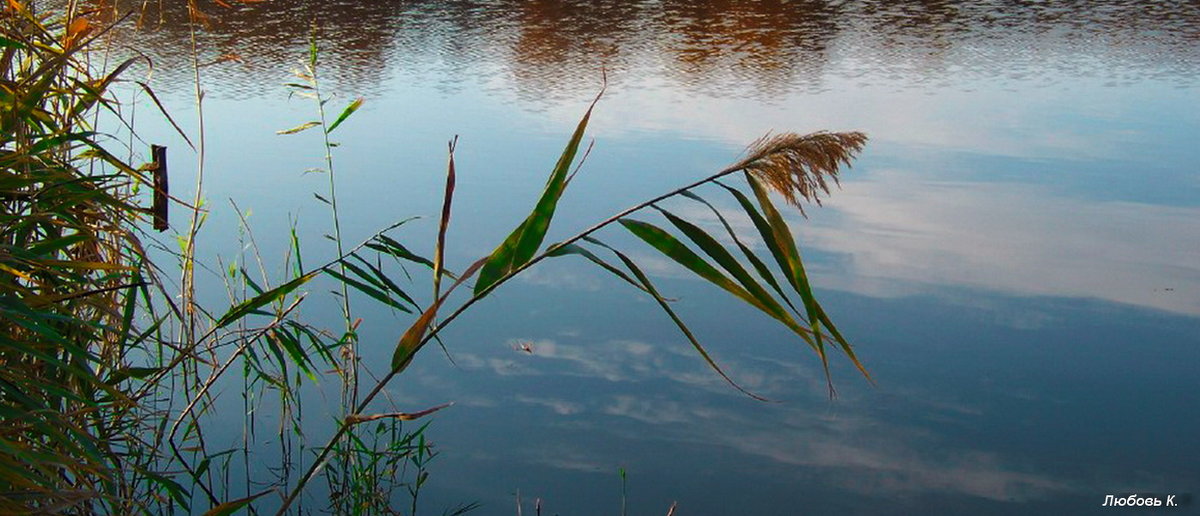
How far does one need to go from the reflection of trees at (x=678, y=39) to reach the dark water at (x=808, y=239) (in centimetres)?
3

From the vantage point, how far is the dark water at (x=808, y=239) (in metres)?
2.33

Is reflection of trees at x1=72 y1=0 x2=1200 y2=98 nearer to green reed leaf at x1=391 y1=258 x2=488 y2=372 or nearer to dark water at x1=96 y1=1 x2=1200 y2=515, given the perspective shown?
dark water at x1=96 y1=1 x2=1200 y2=515

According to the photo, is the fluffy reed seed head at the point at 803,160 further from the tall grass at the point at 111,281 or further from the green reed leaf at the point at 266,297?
the green reed leaf at the point at 266,297

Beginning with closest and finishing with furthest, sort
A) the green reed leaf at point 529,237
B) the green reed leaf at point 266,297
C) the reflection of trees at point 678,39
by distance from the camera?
1. the green reed leaf at point 529,237
2. the green reed leaf at point 266,297
3. the reflection of trees at point 678,39

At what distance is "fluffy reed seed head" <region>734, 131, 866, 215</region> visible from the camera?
106cm

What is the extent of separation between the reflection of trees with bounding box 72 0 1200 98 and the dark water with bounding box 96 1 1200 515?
1.3 inches

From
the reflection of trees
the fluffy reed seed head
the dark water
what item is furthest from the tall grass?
the reflection of trees

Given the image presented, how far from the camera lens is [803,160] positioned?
107cm

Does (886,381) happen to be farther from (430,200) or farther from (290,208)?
(290,208)

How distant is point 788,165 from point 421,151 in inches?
130

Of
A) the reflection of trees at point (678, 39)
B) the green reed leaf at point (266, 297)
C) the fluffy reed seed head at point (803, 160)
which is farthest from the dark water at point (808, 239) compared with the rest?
the fluffy reed seed head at point (803, 160)

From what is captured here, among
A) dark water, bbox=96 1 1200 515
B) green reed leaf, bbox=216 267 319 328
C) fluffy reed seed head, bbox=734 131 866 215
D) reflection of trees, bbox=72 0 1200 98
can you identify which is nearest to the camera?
fluffy reed seed head, bbox=734 131 866 215

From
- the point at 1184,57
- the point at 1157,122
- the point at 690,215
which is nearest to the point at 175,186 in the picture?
the point at 690,215

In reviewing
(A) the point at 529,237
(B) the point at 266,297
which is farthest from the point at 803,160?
(B) the point at 266,297
